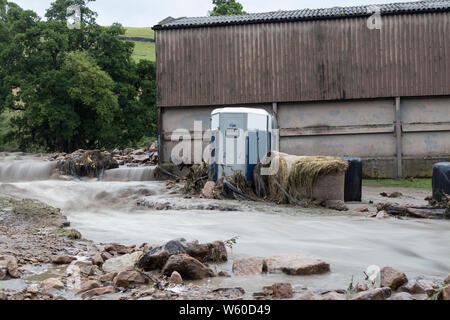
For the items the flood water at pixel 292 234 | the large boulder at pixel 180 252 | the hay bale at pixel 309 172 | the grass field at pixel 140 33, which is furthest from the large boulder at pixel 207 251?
the grass field at pixel 140 33

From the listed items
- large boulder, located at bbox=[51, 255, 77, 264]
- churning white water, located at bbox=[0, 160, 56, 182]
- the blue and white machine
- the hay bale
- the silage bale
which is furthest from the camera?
churning white water, located at bbox=[0, 160, 56, 182]

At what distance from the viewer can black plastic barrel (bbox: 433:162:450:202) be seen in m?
10.1

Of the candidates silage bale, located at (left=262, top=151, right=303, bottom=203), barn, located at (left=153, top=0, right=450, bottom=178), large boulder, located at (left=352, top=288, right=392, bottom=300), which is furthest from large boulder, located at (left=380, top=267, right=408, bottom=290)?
barn, located at (left=153, top=0, right=450, bottom=178)

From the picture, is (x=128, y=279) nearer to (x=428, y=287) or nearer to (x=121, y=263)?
(x=121, y=263)

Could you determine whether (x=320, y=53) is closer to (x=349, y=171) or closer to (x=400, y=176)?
(x=400, y=176)

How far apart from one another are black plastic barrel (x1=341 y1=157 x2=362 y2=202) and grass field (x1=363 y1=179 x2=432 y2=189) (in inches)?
196

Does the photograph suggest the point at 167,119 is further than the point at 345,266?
Yes

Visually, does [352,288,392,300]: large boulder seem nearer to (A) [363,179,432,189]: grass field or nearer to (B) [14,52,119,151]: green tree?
(A) [363,179,432,189]: grass field

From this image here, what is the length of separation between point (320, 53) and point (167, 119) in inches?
249

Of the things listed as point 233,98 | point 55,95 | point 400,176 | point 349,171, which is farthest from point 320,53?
point 55,95

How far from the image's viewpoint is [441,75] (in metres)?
18.2

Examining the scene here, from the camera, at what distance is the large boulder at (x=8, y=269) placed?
4215 millimetres

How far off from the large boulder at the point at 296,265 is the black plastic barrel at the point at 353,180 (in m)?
7.48

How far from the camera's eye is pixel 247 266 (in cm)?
468
